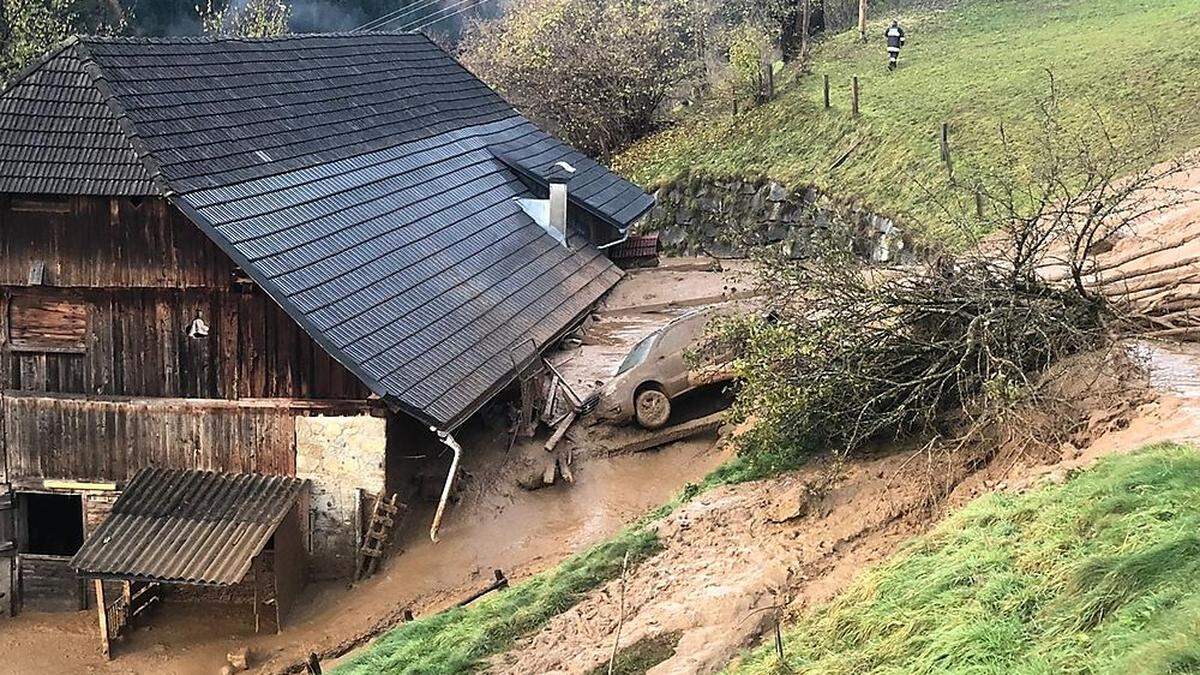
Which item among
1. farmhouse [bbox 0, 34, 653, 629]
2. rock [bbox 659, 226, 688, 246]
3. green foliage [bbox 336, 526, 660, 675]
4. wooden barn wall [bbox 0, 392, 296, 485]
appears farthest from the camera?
rock [bbox 659, 226, 688, 246]

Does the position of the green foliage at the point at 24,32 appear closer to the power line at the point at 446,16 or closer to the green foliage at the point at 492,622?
the power line at the point at 446,16

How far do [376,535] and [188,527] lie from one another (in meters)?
2.29

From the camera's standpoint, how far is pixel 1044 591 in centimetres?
666

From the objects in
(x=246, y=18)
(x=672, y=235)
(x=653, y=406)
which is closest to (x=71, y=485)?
(x=653, y=406)

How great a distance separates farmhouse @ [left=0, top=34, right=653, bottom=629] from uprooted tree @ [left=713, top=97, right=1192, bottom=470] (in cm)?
519

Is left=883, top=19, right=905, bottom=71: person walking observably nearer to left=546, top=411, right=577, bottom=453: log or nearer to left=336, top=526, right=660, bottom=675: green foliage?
left=546, top=411, right=577, bottom=453: log

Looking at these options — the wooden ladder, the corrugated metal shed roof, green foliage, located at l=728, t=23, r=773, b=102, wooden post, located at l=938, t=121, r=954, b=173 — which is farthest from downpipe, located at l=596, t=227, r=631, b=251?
the corrugated metal shed roof

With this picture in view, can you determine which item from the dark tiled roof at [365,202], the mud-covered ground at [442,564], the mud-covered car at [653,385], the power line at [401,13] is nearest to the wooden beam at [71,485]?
the mud-covered ground at [442,564]

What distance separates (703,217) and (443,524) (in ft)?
54.5

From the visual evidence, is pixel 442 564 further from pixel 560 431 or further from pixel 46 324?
pixel 46 324

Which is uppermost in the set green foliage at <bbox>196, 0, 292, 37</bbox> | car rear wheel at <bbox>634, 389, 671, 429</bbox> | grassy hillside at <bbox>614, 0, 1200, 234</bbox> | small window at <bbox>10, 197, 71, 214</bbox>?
green foliage at <bbox>196, 0, 292, 37</bbox>

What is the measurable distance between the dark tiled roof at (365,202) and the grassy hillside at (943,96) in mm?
6220

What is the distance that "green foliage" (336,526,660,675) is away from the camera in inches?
389

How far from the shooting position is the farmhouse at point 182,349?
1416 cm
